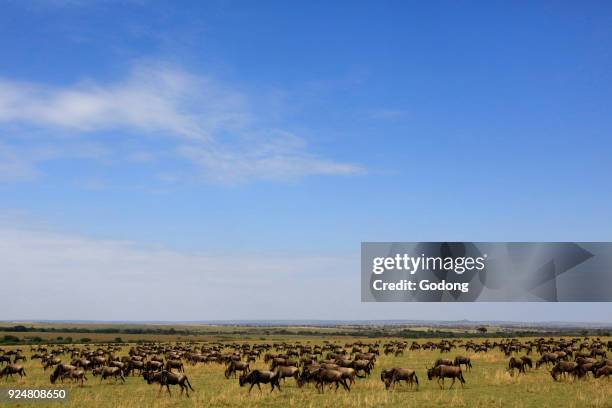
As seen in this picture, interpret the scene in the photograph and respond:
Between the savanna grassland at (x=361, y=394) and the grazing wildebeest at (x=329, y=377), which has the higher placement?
the grazing wildebeest at (x=329, y=377)

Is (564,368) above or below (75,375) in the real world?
above

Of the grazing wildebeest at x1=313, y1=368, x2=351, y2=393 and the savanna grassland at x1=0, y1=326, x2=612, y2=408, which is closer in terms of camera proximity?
the savanna grassland at x1=0, y1=326, x2=612, y2=408

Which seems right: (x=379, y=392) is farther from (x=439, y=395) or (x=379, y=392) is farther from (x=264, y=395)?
(x=264, y=395)

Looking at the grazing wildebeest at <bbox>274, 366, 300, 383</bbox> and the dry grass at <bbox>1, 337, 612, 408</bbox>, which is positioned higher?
the grazing wildebeest at <bbox>274, 366, 300, 383</bbox>

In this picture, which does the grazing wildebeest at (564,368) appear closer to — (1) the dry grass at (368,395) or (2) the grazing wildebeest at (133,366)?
(1) the dry grass at (368,395)

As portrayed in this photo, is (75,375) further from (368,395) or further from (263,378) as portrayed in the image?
(368,395)

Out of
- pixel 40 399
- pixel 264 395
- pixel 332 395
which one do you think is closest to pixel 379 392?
pixel 332 395

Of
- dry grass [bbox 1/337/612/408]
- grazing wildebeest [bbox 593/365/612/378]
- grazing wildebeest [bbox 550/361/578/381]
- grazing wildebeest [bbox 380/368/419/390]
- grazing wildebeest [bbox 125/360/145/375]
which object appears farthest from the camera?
grazing wildebeest [bbox 125/360/145/375]

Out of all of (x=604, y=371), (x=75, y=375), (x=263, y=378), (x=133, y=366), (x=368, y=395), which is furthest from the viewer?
(x=133, y=366)

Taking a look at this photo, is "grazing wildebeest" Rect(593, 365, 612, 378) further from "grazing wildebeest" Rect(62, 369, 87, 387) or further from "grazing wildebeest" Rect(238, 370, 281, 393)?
"grazing wildebeest" Rect(62, 369, 87, 387)

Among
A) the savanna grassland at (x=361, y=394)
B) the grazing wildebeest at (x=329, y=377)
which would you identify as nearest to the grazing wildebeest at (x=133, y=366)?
the savanna grassland at (x=361, y=394)

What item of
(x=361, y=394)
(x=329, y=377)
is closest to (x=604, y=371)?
(x=361, y=394)

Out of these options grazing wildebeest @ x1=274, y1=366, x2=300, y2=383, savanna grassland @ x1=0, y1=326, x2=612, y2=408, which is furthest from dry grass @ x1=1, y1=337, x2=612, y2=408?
grazing wildebeest @ x1=274, y1=366, x2=300, y2=383

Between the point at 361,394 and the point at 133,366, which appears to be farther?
the point at 133,366
